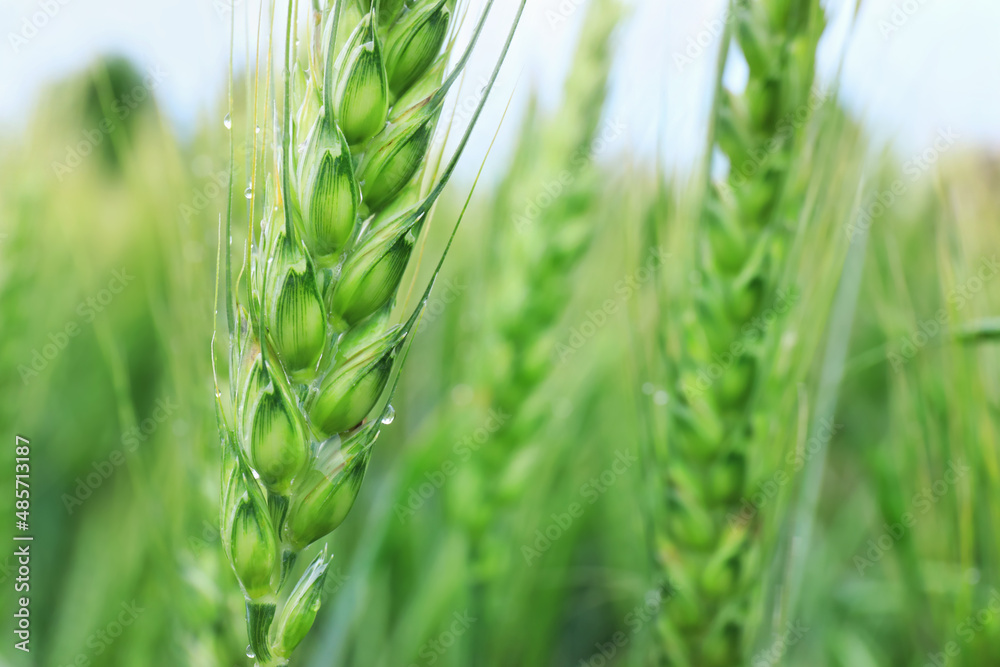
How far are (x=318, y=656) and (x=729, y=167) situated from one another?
705mm

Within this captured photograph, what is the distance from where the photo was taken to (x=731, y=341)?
0.70 meters

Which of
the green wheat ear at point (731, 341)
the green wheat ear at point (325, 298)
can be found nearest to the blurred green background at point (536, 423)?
the green wheat ear at point (731, 341)

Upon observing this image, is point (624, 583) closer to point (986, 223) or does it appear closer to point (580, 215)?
point (580, 215)

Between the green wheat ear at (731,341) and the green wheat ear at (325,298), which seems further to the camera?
the green wheat ear at (731,341)

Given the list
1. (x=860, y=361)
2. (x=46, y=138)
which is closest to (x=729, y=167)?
(x=860, y=361)

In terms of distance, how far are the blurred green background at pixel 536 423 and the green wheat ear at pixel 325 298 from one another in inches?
12.6

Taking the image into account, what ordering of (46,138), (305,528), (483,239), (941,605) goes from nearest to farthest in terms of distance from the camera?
(305,528) → (941,605) → (483,239) → (46,138)

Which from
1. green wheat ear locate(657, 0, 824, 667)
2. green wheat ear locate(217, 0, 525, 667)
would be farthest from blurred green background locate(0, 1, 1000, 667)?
green wheat ear locate(217, 0, 525, 667)

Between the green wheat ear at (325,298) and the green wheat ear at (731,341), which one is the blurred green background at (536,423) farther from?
the green wheat ear at (325,298)

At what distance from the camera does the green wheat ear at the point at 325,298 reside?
0.40 metres

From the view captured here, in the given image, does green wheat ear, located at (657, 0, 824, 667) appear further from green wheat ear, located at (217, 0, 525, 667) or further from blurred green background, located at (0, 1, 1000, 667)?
green wheat ear, located at (217, 0, 525, 667)

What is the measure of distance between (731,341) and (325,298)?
438 millimetres

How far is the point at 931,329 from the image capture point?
939 mm

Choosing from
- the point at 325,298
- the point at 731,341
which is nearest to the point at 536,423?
the point at 731,341
